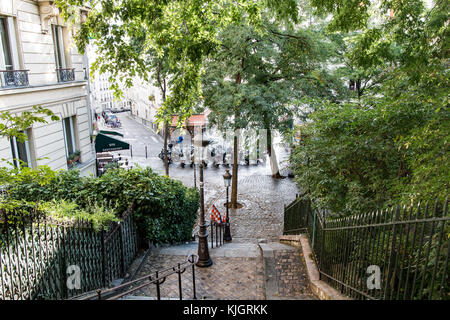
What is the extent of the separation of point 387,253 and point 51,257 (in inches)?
200

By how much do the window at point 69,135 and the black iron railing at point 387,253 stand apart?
11.4m

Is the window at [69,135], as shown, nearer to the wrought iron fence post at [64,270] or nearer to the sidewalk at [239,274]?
the sidewalk at [239,274]

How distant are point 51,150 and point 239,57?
9.10 metres

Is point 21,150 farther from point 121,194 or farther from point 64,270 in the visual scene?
point 64,270

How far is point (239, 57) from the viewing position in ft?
51.8

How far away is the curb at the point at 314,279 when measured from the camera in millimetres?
5664

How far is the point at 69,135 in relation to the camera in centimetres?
1443

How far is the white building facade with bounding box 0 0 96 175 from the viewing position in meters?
10.6

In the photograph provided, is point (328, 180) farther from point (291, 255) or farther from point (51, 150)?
point (51, 150)

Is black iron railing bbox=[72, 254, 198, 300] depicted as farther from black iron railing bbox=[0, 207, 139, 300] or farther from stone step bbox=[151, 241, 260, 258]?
stone step bbox=[151, 241, 260, 258]

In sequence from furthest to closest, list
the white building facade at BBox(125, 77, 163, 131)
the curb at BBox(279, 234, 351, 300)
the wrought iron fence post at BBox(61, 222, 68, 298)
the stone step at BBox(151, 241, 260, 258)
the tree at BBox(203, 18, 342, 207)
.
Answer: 1. the white building facade at BBox(125, 77, 163, 131)
2. the tree at BBox(203, 18, 342, 207)
3. the stone step at BBox(151, 241, 260, 258)
4. the curb at BBox(279, 234, 351, 300)
5. the wrought iron fence post at BBox(61, 222, 68, 298)

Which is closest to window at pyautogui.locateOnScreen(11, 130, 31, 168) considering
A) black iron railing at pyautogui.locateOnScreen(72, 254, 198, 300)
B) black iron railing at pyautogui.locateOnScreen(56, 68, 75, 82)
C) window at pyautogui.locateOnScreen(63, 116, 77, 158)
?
window at pyautogui.locateOnScreen(63, 116, 77, 158)

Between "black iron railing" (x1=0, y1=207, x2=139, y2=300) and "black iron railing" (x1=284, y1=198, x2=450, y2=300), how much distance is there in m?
4.33
